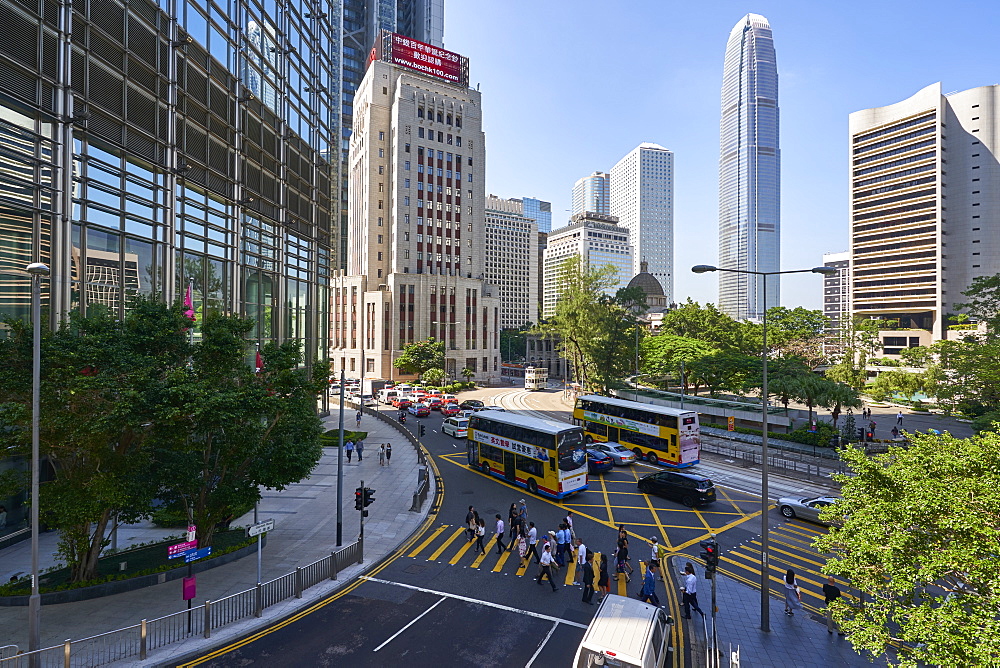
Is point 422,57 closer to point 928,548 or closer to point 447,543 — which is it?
point 447,543

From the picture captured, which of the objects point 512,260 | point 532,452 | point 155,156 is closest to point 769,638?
point 532,452

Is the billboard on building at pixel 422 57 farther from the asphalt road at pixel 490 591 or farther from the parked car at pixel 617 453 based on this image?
the asphalt road at pixel 490 591

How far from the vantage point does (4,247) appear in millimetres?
17844

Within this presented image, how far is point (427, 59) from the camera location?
9462 cm

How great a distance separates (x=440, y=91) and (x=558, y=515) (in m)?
89.4

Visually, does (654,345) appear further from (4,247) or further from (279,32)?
(4,247)

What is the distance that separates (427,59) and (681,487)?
9334 centimetres

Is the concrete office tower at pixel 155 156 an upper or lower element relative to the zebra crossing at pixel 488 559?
upper

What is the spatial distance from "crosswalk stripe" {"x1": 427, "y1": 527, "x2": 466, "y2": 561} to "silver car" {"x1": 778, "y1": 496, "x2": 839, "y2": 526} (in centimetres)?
1462

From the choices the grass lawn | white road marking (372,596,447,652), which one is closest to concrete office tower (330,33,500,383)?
the grass lawn

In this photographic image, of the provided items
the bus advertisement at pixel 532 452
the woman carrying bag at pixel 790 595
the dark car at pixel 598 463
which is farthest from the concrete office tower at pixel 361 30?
the woman carrying bag at pixel 790 595

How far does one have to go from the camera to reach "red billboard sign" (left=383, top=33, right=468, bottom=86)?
92750 millimetres

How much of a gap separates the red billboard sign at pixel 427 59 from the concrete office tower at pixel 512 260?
292ft

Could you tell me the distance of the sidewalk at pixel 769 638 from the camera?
12711 mm
